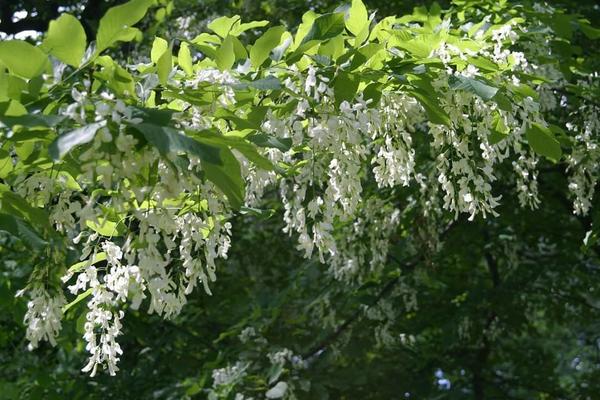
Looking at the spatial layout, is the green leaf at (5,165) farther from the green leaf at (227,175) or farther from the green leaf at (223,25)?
the green leaf at (223,25)

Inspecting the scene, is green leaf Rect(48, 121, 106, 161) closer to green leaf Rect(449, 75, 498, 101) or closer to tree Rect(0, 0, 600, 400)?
tree Rect(0, 0, 600, 400)

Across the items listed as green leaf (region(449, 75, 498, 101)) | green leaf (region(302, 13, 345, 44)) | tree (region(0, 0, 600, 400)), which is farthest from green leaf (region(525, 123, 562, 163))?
green leaf (region(302, 13, 345, 44))

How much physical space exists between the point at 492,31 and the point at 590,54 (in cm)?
209

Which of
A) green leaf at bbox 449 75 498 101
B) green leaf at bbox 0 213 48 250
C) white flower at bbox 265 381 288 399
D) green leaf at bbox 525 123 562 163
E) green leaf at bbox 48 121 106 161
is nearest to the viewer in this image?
green leaf at bbox 48 121 106 161

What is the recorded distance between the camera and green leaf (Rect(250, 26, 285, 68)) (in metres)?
2.17

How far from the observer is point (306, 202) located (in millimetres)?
3031

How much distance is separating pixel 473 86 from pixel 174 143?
43.9 inches

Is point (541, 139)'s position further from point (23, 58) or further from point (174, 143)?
point (23, 58)

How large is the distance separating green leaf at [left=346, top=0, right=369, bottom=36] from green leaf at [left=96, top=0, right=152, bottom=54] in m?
0.77

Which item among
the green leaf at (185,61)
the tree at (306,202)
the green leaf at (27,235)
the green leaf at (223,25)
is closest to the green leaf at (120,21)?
the tree at (306,202)

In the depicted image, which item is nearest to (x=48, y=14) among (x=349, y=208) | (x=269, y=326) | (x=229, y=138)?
(x=269, y=326)

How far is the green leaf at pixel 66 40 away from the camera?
1.85 metres

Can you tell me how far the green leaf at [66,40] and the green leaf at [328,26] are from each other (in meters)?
0.65

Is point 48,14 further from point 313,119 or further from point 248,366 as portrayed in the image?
point 313,119
